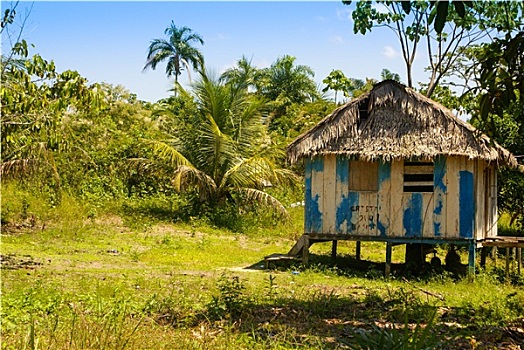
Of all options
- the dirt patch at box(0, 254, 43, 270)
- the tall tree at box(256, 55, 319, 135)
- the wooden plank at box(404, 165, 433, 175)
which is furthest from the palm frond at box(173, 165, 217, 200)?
the tall tree at box(256, 55, 319, 135)

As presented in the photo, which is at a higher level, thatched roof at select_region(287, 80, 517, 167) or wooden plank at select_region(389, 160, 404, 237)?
thatched roof at select_region(287, 80, 517, 167)

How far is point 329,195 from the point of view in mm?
13711

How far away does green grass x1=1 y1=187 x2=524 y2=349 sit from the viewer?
6.09 metres

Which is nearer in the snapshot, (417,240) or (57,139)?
(57,139)

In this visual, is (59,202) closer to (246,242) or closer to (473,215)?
(246,242)

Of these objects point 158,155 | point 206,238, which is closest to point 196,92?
point 158,155

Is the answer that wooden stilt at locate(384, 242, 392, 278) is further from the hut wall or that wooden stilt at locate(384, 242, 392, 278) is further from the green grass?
the hut wall

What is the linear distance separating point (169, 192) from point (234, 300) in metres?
13.8

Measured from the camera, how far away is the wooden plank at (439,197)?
13.1 metres

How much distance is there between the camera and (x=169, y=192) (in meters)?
21.4

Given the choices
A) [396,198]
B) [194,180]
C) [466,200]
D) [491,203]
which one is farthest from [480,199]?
[194,180]

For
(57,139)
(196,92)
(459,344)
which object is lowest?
(459,344)

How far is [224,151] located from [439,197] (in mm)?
7930

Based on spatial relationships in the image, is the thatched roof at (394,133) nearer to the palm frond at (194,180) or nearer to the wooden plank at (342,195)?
the wooden plank at (342,195)
